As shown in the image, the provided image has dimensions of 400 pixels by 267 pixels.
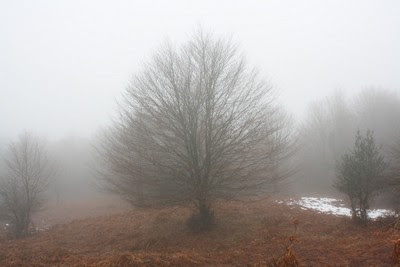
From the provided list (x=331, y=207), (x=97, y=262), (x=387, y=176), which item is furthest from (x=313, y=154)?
(x=97, y=262)

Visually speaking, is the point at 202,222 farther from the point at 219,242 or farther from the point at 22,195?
the point at 22,195

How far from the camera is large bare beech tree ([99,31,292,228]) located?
1505cm

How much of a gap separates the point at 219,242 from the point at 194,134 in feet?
14.8

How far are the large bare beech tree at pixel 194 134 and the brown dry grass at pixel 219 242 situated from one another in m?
1.68

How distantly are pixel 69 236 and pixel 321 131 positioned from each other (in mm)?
40375

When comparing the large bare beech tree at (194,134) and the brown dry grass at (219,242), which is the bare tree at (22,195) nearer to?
the brown dry grass at (219,242)

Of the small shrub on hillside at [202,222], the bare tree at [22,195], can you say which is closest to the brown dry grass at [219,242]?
the small shrub on hillside at [202,222]

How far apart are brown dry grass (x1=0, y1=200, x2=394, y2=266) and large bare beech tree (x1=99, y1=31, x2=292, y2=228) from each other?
5.50 ft

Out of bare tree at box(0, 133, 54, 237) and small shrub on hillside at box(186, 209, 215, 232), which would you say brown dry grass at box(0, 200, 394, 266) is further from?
bare tree at box(0, 133, 54, 237)

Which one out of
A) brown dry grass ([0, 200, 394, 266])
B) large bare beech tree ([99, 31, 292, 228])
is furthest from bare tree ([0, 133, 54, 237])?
large bare beech tree ([99, 31, 292, 228])

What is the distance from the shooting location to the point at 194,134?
1505cm

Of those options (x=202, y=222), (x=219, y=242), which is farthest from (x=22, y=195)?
(x=219, y=242)

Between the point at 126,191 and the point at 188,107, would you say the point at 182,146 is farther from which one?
the point at 126,191

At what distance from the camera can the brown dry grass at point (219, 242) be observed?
381 inches
